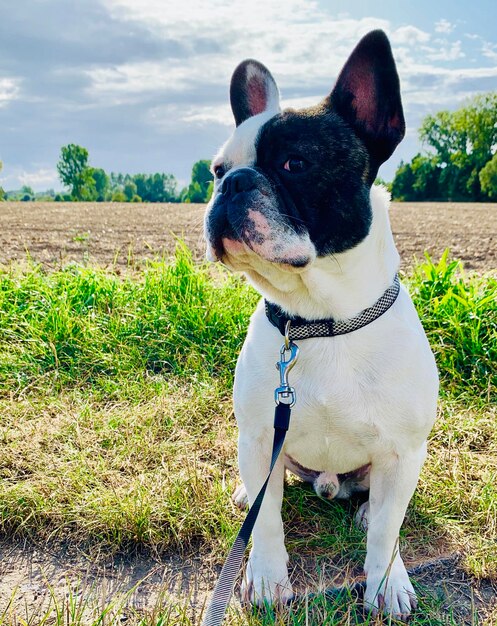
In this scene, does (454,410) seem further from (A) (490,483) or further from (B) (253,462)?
(B) (253,462)

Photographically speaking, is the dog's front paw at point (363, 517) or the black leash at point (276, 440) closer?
the black leash at point (276, 440)

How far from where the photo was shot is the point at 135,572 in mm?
2365

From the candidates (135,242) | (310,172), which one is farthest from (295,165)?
(135,242)

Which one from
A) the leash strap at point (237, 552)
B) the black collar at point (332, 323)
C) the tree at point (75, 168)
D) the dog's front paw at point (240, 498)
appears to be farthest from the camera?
the tree at point (75, 168)

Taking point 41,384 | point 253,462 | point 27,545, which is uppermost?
point 253,462

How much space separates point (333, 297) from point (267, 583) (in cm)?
101

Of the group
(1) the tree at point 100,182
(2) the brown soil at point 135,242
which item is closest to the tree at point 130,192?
(1) the tree at point 100,182

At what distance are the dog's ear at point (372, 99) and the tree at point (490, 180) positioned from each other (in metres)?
42.7

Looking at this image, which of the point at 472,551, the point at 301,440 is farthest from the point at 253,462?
the point at 472,551

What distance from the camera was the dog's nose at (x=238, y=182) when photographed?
77.4 inches

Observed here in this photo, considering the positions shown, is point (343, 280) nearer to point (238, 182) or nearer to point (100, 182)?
point (238, 182)

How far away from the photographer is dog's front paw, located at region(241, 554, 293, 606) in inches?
84.4

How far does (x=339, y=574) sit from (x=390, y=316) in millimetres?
978

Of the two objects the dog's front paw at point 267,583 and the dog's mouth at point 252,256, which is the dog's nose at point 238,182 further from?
the dog's front paw at point 267,583
